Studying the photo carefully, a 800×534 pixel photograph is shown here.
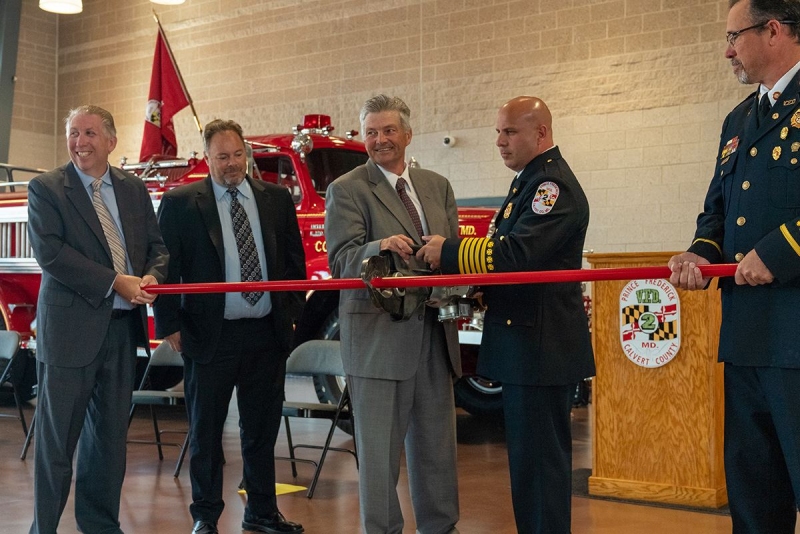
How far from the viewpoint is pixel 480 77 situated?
11.3 m

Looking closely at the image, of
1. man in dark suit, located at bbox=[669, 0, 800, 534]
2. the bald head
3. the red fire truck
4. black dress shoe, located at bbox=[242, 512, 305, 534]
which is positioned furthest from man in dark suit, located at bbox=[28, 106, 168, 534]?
the red fire truck

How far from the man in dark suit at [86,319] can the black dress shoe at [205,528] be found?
376mm

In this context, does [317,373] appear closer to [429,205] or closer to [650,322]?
[650,322]

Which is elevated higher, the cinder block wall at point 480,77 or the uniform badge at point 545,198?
the cinder block wall at point 480,77

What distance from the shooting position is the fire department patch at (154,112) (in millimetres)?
9179

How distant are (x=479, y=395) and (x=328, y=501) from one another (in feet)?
9.73

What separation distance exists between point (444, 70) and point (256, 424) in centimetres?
783

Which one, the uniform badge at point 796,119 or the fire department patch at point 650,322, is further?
the fire department patch at point 650,322

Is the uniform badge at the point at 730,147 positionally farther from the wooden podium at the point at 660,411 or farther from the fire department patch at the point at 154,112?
the fire department patch at the point at 154,112

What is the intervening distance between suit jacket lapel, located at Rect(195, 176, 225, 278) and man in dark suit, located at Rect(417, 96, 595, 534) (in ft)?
4.17

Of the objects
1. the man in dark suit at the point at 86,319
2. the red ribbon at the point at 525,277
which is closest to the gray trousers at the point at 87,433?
the man in dark suit at the point at 86,319

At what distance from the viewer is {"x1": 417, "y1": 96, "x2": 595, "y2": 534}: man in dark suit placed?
10.9 ft

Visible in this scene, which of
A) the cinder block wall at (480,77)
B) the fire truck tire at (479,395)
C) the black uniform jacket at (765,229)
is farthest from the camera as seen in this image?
the cinder block wall at (480,77)

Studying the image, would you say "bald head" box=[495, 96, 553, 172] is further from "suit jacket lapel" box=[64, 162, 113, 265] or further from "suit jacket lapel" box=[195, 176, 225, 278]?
"suit jacket lapel" box=[64, 162, 113, 265]
